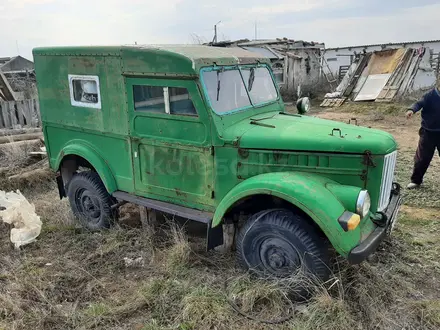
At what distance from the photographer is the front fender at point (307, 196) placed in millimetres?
3156

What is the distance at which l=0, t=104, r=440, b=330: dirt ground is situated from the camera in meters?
3.26

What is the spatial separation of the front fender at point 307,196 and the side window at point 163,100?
91 centimetres

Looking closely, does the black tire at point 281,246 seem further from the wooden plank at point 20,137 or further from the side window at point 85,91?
the wooden plank at point 20,137

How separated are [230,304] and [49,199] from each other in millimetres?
3933

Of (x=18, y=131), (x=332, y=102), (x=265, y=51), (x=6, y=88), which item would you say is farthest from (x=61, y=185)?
(x=265, y=51)

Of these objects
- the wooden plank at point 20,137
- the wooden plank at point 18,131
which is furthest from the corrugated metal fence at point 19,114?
the wooden plank at point 20,137

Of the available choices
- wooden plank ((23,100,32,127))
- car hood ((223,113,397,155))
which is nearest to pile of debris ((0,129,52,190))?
wooden plank ((23,100,32,127))

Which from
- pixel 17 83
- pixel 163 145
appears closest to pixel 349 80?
pixel 17 83

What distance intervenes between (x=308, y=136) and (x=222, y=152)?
799 mm

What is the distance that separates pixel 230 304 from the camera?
3.42 metres

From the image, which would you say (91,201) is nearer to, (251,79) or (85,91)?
(85,91)

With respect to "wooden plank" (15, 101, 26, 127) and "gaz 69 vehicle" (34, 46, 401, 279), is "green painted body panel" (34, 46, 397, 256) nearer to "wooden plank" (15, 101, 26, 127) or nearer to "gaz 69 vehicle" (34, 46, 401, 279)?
"gaz 69 vehicle" (34, 46, 401, 279)

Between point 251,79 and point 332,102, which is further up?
point 251,79

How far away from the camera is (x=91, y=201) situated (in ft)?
16.9
